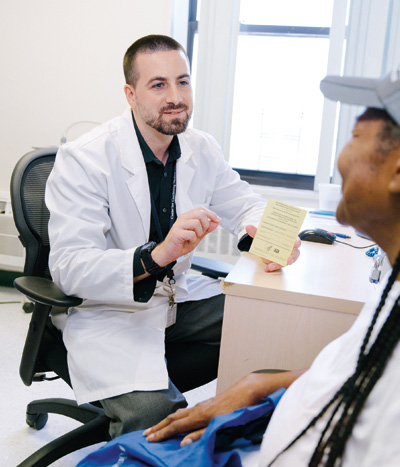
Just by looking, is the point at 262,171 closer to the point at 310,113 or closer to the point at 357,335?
the point at 310,113

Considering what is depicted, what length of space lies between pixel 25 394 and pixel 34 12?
2286mm

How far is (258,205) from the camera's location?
6.14 feet

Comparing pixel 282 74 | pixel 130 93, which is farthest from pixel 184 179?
pixel 282 74

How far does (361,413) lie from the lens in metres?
0.60

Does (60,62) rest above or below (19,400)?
above

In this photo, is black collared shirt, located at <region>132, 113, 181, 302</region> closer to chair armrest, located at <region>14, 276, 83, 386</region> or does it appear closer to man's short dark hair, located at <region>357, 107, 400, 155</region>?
chair armrest, located at <region>14, 276, 83, 386</region>

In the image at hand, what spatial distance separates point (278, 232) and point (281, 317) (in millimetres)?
235

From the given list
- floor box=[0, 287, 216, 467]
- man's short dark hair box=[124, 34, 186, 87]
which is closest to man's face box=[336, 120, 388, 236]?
man's short dark hair box=[124, 34, 186, 87]

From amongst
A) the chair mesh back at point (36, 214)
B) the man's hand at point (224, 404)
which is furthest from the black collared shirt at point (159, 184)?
the man's hand at point (224, 404)

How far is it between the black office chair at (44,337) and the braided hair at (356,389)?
0.86 meters

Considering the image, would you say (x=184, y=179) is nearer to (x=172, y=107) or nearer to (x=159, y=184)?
(x=159, y=184)

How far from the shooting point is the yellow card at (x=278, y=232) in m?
1.30

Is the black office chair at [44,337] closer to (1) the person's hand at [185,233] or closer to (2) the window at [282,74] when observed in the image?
(1) the person's hand at [185,233]

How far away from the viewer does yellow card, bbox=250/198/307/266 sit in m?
1.30
